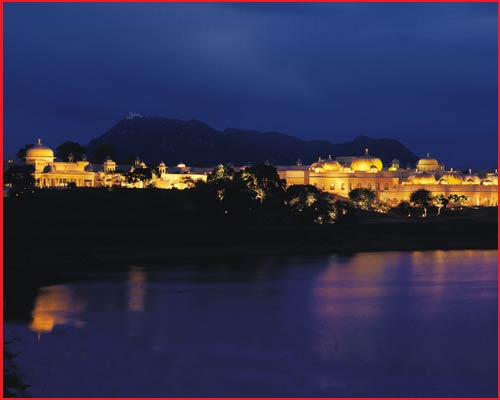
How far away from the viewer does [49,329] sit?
3534 cm

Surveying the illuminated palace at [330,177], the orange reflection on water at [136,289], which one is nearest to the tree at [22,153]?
the illuminated palace at [330,177]

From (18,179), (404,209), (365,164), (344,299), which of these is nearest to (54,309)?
(344,299)

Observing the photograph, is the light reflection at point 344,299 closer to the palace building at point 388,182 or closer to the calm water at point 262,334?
the calm water at point 262,334

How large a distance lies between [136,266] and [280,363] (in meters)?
28.3

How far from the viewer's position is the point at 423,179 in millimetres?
121625

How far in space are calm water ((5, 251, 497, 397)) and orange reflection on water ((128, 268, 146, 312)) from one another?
0.19ft

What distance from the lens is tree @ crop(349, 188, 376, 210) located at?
10400 cm

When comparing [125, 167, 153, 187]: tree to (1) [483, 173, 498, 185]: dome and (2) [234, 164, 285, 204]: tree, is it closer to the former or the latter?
(2) [234, 164, 285, 204]: tree

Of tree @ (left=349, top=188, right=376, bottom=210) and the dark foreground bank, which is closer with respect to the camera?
the dark foreground bank

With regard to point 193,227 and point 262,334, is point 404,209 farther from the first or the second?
point 262,334

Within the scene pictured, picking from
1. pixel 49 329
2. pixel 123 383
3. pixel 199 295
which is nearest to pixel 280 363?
pixel 123 383

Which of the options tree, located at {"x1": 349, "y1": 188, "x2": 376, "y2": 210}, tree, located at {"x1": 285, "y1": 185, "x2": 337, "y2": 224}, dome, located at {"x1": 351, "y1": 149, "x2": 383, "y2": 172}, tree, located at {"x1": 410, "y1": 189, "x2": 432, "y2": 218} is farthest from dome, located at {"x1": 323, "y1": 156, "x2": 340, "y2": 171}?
tree, located at {"x1": 285, "y1": 185, "x2": 337, "y2": 224}

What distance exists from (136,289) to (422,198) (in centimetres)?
6597

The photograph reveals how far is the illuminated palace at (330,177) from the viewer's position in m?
111
